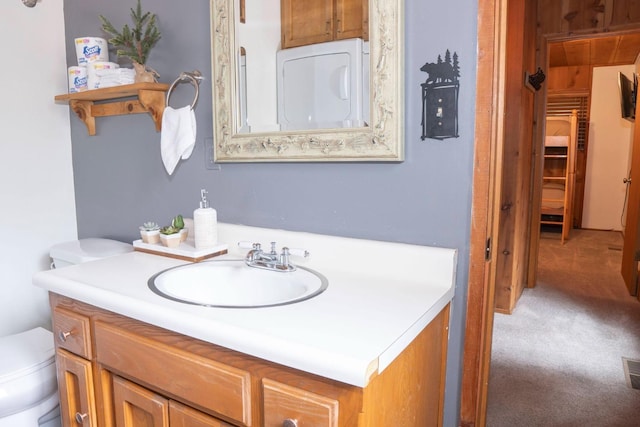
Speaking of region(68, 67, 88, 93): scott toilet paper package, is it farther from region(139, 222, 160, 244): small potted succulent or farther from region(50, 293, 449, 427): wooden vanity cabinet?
region(50, 293, 449, 427): wooden vanity cabinet

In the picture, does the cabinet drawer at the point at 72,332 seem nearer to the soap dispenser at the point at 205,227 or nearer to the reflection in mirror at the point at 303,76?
the soap dispenser at the point at 205,227

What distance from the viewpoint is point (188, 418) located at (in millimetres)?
968

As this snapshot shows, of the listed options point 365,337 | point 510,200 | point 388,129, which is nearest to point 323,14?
point 388,129

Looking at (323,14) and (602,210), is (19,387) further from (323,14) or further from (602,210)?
(602,210)

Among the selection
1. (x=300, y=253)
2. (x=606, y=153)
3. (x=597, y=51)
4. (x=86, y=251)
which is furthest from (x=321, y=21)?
(x=606, y=153)

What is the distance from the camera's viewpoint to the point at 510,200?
3.06 meters

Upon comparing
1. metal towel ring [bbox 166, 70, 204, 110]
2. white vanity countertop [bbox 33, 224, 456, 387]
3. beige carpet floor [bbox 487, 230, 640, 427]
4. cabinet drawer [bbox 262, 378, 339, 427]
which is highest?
metal towel ring [bbox 166, 70, 204, 110]

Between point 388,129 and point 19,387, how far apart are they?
1.35 metres

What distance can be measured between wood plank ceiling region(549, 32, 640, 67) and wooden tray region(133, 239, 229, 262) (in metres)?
4.37

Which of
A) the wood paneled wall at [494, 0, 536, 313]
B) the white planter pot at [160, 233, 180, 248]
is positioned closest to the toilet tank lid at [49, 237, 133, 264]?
the white planter pot at [160, 233, 180, 248]

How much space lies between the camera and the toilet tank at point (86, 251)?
5.58 feet

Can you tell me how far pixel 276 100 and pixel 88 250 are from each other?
99 cm

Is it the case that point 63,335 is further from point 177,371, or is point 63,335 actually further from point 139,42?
point 139,42

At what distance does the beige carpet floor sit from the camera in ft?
6.36
